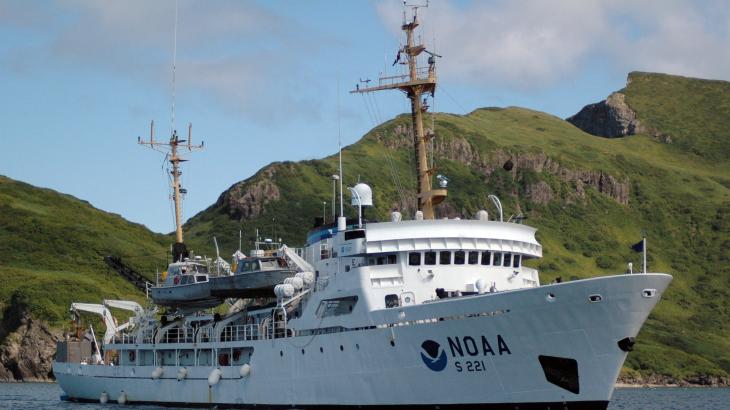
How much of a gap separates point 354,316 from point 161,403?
1702 cm

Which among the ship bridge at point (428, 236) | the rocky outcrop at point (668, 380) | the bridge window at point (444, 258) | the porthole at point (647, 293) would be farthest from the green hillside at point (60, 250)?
the porthole at point (647, 293)

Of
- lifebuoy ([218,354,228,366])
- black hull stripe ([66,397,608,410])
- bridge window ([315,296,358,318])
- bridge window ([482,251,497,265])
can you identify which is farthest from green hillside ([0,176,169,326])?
bridge window ([482,251,497,265])

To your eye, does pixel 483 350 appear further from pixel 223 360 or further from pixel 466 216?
pixel 466 216

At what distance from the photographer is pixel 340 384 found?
41.9 metres

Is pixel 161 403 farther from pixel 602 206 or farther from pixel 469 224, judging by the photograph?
pixel 602 206

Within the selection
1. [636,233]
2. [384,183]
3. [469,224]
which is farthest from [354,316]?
[636,233]

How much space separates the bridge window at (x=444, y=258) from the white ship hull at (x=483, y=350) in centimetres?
363

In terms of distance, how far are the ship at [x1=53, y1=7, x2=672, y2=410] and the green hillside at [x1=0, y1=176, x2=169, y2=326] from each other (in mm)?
59052

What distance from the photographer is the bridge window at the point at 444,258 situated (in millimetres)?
42000

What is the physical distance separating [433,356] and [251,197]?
5233 inches

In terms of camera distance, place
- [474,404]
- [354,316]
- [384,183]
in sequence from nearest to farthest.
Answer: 1. [474,404]
2. [354,316]
3. [384,183]

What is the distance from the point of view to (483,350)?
122 ft

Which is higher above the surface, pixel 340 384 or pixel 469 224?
pixel 469 224

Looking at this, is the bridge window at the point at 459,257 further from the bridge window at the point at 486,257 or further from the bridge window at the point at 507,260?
the bridge window at the point at 507,260
